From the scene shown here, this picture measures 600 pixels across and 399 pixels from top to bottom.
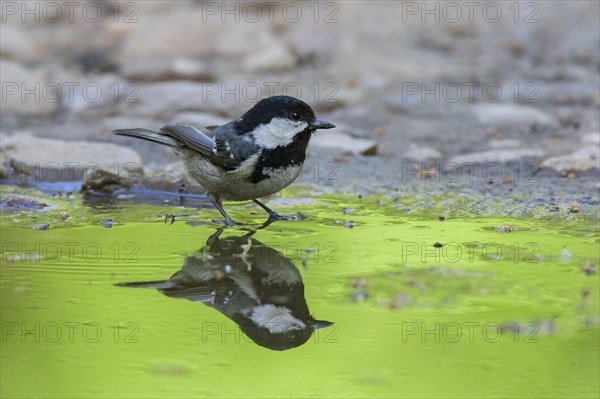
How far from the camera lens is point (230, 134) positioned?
5.66 metres

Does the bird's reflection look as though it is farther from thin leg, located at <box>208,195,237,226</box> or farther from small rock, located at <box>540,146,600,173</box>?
small rock, located at <box>540,146,600,173</box>

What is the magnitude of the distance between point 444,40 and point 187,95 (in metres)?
3.72

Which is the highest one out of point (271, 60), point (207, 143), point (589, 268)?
point (271, 60)

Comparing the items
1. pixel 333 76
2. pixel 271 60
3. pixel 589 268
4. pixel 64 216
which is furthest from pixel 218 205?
pixel 271 60

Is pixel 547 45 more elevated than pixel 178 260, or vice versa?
pixel 547 45

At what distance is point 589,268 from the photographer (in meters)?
4.35

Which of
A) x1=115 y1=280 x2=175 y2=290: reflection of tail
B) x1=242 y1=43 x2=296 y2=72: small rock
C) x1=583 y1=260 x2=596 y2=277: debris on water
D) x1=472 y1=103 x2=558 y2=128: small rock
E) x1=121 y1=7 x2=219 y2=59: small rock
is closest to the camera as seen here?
x1=115 y1=280 x2=175 y2=290: reflection of tail

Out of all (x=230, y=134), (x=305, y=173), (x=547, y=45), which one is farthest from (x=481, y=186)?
(x=547, y=45)

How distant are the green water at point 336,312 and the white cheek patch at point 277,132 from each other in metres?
0.48

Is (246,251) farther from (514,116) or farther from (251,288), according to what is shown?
(514,116)

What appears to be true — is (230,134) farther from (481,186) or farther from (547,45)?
(547,45)

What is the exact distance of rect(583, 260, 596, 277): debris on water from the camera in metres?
4.30

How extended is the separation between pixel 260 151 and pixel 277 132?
15 cm

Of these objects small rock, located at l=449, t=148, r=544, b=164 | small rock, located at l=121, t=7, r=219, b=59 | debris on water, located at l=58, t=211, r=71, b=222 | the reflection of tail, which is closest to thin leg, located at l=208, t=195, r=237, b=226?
debris on water, located at l=58, t=211, r=71, b=222
